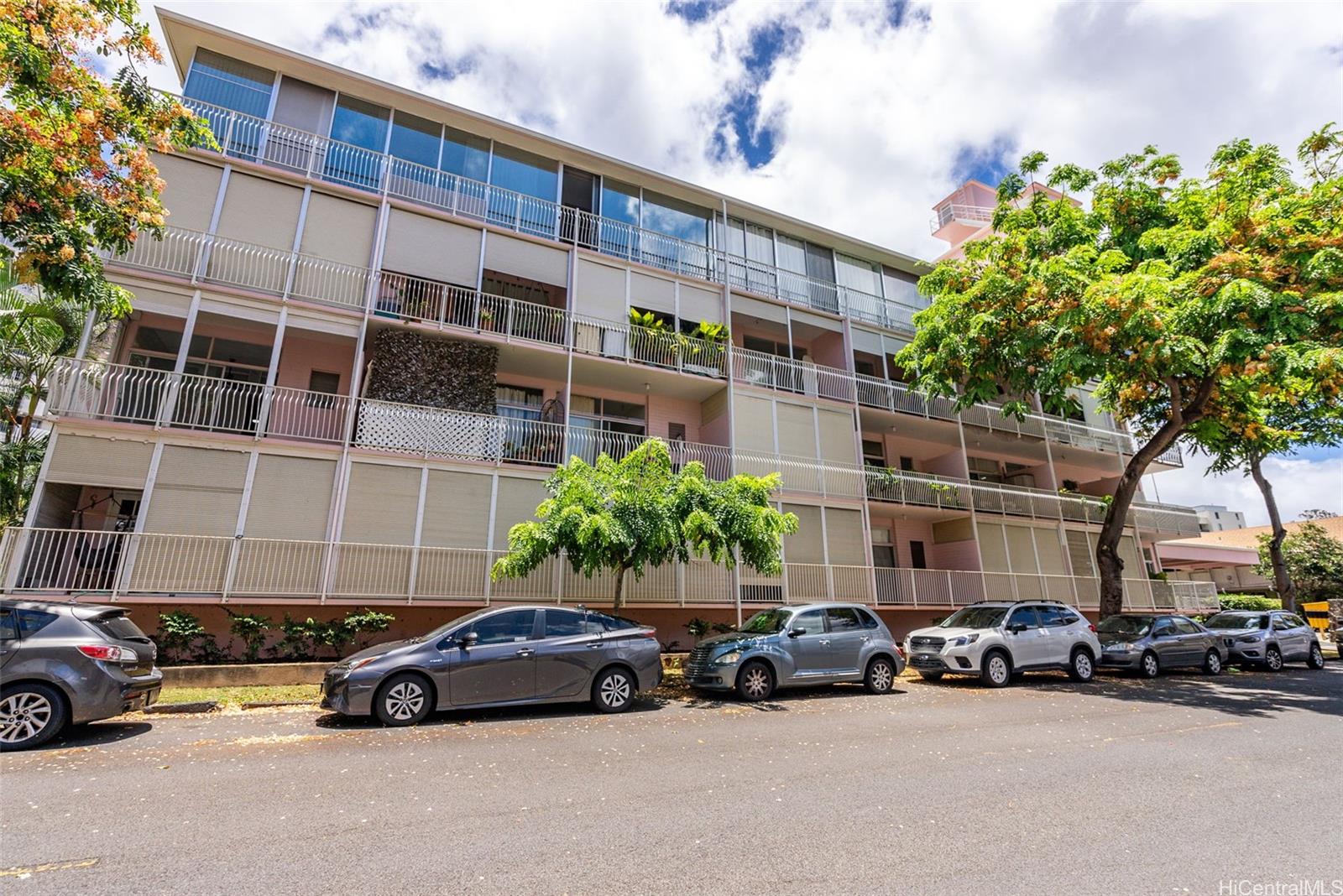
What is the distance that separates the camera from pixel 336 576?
37.6ft

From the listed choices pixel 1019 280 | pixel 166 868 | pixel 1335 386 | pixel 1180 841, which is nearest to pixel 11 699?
pixel 166 868

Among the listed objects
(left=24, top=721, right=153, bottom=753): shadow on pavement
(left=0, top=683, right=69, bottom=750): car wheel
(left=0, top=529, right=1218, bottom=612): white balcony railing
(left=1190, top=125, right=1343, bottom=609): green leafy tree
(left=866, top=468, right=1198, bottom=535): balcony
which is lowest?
(left=24, top=721, right=153, bottom=753): shadow on pavement

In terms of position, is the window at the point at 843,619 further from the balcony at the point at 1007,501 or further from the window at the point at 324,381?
the window at the point at 324,381

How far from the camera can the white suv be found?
1204cm

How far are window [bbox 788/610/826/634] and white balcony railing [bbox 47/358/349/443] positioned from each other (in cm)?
972

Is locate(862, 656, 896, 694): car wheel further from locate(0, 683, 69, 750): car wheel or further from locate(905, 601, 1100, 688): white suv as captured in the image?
locate(0, 683, 69, 750): car wheel

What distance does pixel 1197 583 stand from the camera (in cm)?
2277

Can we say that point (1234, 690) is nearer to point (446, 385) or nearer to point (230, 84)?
point (446, 385)

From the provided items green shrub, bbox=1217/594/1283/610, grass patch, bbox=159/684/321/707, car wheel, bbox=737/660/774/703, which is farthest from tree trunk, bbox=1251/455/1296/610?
grass patch, bbox=159/684/321/707

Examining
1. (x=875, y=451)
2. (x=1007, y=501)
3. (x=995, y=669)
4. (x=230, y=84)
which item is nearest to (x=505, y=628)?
(x=995, y=669)

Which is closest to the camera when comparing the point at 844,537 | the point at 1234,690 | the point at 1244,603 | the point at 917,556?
the point at 1234,690

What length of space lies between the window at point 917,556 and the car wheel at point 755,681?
11344mm

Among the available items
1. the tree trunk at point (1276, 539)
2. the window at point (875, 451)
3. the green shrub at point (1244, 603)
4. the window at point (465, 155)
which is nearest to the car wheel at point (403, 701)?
the window at point (465, 155)

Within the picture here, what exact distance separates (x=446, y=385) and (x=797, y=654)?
946cm
